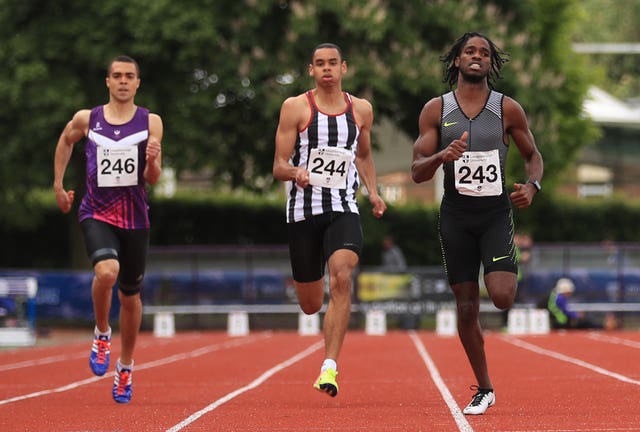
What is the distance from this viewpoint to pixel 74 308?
27797mm

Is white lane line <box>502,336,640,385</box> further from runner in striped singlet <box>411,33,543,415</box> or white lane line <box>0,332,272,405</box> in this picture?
white lane line <box>0,332,272,405</box>

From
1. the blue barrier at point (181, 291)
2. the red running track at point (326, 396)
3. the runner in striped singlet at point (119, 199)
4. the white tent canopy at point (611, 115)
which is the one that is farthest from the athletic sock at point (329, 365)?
the white tent canopy at point (611, 115)

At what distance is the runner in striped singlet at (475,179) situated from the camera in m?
8.62

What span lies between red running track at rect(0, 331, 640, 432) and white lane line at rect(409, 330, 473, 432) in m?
0.01

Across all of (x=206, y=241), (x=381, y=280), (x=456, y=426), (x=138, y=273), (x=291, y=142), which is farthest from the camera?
(x=206, y=241)

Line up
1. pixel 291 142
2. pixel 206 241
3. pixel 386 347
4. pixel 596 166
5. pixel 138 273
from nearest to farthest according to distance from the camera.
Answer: pixel 291 142, pixel 138 273, pixel 386 347, pixel 206 241, pixel 596 166

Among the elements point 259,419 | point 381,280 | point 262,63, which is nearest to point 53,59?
point 262,63

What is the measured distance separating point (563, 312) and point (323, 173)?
17.1 m

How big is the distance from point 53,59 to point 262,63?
4.29 meters

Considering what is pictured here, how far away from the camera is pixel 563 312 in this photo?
84.8 feet

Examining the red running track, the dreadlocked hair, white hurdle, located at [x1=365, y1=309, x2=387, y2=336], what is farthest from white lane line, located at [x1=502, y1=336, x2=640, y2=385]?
the dreadlocked hair

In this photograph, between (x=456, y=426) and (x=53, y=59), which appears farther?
(x=53, y=59)

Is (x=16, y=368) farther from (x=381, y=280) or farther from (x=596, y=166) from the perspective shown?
(x=596, y=166)

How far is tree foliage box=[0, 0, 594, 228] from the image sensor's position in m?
28.0
